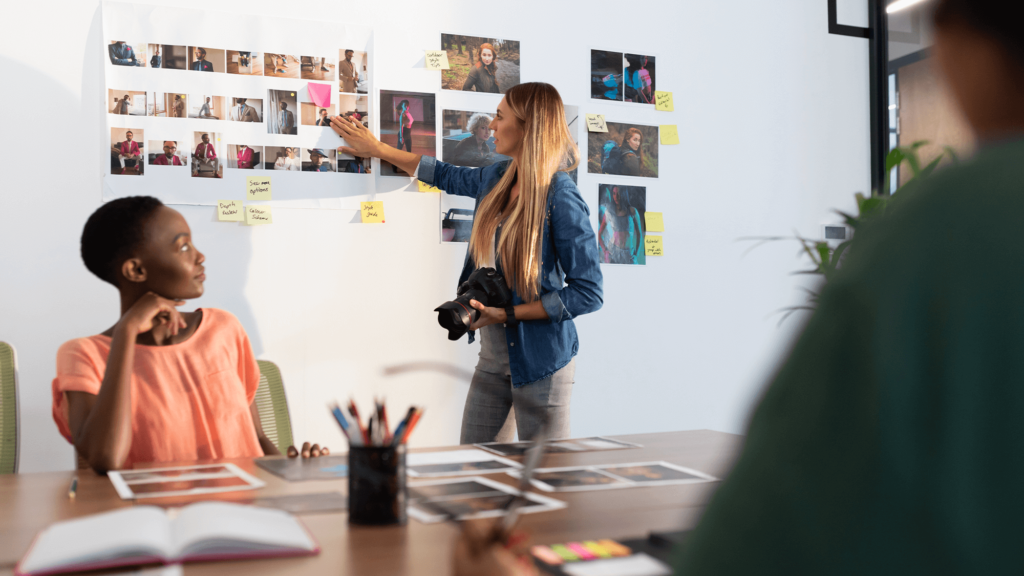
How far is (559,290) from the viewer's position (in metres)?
2.05

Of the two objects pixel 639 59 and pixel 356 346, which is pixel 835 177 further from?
pixel 356 346

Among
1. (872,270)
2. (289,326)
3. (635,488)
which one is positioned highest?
(872,270)

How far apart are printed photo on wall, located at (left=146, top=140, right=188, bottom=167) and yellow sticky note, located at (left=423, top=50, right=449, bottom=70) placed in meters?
0.77

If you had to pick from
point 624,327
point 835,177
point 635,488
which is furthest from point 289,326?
point 835,177

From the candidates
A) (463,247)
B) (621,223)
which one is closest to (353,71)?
(463,247)

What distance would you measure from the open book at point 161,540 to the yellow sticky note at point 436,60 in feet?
6.01

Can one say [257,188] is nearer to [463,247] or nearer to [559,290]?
[463,247]

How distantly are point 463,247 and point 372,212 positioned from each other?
305 millimetres

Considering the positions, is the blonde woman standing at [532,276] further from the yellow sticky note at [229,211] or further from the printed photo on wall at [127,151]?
the printed photo on wall at [127,151]

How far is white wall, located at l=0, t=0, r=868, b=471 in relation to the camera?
204 cm

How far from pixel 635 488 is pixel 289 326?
1419 mm

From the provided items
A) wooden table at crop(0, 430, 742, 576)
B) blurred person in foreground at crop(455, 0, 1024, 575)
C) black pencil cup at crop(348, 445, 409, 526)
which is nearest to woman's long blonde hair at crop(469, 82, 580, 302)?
wooden table at crop(0, 430, 742, 576)

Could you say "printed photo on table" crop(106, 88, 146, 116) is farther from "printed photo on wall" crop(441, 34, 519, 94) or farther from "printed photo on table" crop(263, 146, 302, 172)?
"printed photo on wall" crop(441, 34, 519, 94)

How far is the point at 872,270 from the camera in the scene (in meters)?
0.24
